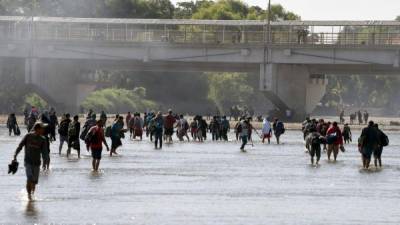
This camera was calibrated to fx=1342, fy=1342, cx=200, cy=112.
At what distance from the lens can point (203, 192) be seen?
2656 centimetres

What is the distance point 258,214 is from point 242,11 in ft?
406

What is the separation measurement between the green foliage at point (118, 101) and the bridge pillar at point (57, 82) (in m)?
3.41

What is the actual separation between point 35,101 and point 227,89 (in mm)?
26286

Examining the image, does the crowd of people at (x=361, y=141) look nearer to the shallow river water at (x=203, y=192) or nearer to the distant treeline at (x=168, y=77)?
the shallow river water at (x=203, y=192)

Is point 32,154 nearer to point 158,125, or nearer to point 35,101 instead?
point 158,125

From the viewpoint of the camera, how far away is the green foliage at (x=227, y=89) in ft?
397

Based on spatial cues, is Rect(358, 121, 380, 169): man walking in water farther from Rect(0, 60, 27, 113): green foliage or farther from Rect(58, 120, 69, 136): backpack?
Rect(0, 60, 27, 113): green foliage

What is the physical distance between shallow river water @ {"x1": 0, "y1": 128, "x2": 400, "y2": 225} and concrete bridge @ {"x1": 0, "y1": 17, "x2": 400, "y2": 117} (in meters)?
43.9

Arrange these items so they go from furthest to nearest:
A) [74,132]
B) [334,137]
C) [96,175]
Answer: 1. [334,137]
2. [74,132]
3. [96,175]

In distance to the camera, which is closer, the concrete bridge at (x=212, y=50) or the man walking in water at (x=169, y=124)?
the man walking in water at (x=169, y=124)

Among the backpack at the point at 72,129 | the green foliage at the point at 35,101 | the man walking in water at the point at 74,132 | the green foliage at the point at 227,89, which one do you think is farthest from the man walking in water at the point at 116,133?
the green foliage at the point at 227,89

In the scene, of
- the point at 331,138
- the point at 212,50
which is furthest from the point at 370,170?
the point at 212,50

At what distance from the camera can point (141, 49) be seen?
8925 cm

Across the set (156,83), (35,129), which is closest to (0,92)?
(156,83)
